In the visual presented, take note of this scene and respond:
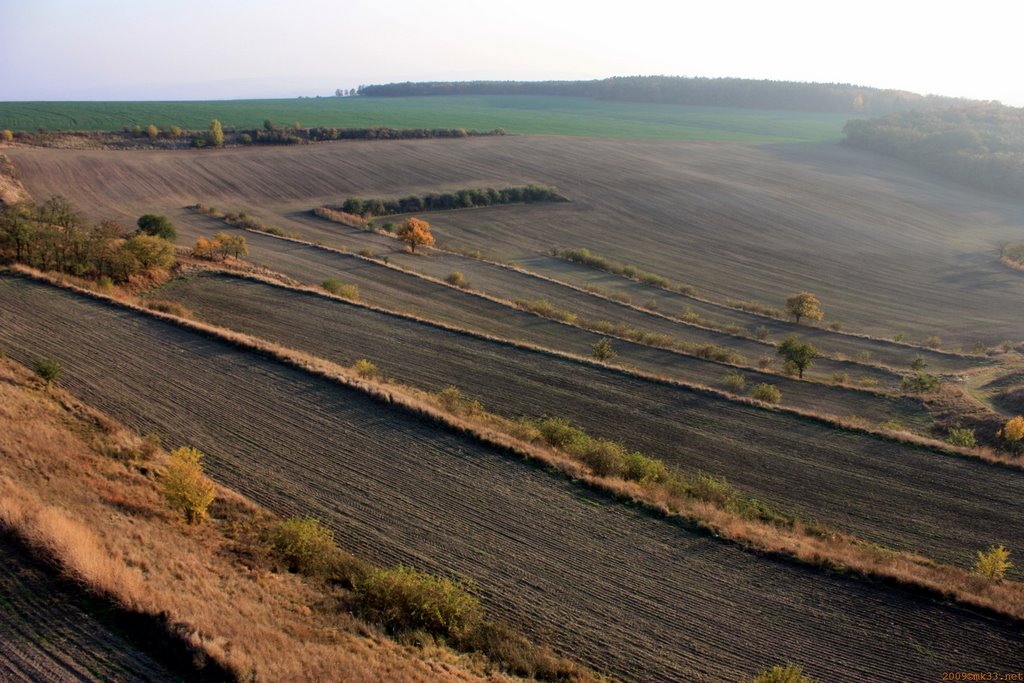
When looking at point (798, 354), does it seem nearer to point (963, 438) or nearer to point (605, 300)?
point (963, 438)

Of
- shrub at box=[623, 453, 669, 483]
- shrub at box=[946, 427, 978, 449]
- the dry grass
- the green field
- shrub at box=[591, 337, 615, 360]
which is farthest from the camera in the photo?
the green field

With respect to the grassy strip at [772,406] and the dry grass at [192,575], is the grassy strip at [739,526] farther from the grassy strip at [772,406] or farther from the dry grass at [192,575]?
the dry grass at [192,575]

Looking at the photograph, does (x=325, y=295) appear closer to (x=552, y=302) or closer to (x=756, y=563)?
(x=552, y=302)

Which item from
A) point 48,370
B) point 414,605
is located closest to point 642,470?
point 414,605

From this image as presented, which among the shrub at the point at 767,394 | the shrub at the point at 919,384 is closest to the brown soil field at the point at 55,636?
the shrub at the point at 767,394

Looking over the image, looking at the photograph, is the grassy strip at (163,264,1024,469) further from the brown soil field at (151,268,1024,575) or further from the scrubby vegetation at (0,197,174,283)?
the scrubby vegetation at (0,197,174,283)

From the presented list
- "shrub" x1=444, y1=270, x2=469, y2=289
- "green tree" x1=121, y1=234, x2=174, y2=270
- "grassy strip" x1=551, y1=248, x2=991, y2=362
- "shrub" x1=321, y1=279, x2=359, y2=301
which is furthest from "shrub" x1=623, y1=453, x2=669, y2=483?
"green tree" x1=121, y1=234, x2=174, y2=270
